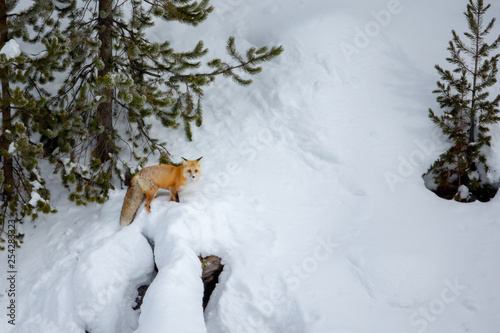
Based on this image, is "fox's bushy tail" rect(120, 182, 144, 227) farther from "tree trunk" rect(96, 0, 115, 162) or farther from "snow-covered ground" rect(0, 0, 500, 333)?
"tree trunk" rect(96, 0, 115, 162)

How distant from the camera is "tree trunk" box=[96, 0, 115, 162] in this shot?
7738 mm

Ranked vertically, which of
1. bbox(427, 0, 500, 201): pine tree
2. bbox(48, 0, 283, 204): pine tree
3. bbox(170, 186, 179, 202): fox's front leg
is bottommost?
bbox(427, 0, 500, 201): pine tree

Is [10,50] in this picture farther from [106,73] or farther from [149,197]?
[149,197]

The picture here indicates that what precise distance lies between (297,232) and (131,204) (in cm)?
331

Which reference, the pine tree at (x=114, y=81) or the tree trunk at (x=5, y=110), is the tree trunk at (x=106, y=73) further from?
the tree trunk at (x=5, y=110)

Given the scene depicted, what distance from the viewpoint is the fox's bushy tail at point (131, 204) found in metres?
6.82

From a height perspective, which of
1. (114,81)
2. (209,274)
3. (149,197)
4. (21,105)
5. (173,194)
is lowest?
(209,274)

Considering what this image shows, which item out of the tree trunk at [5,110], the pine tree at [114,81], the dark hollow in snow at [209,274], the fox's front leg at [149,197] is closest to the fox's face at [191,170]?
the fox's front leg at [149,197]

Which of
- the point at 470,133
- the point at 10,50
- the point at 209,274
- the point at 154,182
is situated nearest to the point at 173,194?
the point at 154,182

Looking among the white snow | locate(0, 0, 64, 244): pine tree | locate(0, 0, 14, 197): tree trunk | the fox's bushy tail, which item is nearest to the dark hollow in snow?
the fox's bushy tail

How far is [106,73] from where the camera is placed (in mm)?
7574

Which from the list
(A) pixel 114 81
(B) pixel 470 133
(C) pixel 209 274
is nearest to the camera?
(A) pixel 114 81

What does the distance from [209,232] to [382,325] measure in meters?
3.38

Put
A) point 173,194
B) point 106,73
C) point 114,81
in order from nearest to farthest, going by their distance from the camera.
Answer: point 114,81, point 173,194, point 106,73
